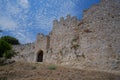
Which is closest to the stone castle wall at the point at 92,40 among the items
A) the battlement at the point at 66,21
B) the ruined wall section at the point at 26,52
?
the battlement at the point at 66,21

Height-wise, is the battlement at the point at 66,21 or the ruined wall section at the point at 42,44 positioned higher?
the battlement at the point at 66,21

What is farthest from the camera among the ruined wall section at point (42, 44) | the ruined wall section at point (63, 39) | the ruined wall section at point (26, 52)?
the ruined wall section at point (26, 52)

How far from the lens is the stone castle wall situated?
13.6 meters

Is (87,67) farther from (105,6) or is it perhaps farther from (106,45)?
(105,6)

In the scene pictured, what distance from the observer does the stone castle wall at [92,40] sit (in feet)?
44.5

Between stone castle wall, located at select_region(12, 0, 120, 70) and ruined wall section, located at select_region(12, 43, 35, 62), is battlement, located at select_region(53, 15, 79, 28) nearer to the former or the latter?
stone castle wall, located at select_region(12, 0, 120, 70)

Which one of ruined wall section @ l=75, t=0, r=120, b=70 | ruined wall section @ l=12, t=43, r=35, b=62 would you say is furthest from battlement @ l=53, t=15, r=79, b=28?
ruined wall section @ l=12, t=43, r=35, b=62

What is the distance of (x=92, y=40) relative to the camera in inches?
577

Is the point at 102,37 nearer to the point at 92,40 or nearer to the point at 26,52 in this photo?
the point at 92,40

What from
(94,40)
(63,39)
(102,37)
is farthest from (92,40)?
(63,39)

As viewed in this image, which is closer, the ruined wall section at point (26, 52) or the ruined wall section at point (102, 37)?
the ruined wall section at point (102, 37)

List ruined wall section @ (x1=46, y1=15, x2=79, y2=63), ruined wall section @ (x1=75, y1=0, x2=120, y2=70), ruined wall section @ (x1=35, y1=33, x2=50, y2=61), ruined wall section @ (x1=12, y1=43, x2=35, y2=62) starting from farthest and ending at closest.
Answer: ruined wall section @ (x1=12, y1=43, x2=35, y2=62)
ruined wall section @ (x1=35, y1=33, x2=50, y2=61)
ruined wall section @ (x1=46, y1=15, x2=79, y2=63)
ruined wall section @ (x1=75, y1=0, x2=120, y2=70)

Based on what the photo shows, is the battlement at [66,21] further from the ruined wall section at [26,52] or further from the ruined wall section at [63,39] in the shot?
the ruined wall section at [26,52]

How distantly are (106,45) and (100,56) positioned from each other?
2.88ft
